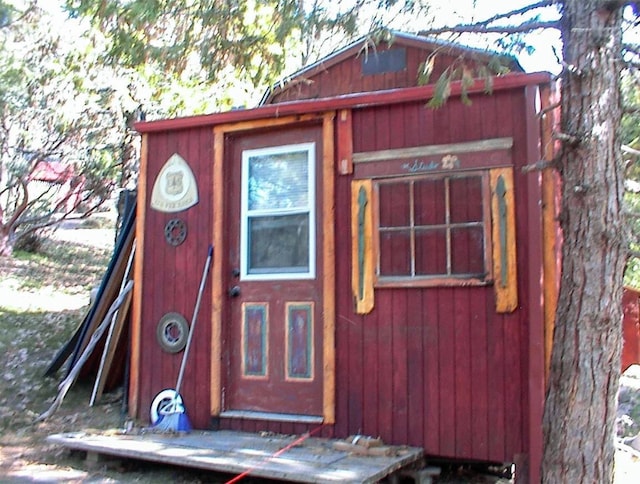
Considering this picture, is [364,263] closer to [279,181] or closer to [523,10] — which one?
[279,181]

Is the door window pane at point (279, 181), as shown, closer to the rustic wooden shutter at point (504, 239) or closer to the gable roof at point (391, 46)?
the gable roof at point (391, 46)

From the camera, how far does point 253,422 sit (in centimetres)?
541

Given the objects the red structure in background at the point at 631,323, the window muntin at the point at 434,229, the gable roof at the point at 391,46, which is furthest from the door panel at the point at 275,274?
the red structure in background at the point at 631,323

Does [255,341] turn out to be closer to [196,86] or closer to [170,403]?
[170,403]

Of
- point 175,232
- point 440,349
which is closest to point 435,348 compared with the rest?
point 440,349

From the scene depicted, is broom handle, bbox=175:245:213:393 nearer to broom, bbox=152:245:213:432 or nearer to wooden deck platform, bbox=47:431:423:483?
broom, bbox=152:245:213:432

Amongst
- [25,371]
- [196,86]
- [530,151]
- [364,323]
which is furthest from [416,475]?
[196,86]

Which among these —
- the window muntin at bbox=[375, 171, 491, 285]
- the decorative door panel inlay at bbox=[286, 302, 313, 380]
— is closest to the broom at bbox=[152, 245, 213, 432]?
the decorative door panel inlay at bbox=[286, 302, 313, 380]

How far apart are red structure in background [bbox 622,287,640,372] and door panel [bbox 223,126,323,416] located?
2494 millimetres

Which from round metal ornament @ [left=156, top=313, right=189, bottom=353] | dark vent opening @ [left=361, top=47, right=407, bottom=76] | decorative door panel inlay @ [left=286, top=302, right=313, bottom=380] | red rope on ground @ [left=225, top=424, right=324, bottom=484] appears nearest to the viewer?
red rope on ground @ [left=225, top=424, right=324, bottom=484]

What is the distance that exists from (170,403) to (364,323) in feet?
5.86

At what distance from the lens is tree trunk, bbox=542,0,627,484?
368 cm

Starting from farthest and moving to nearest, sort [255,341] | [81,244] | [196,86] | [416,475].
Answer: [81,244] → [196,86] → [255,341] → [416,475]

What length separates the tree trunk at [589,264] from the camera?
3678 millimetres
